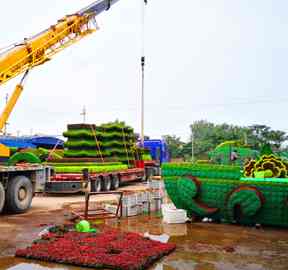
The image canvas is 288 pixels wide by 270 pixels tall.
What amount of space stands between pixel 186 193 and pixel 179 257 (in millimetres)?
3458

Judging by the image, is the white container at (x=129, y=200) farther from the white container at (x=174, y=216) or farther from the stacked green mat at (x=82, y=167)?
the stacked green mat at (x=82, y=167)

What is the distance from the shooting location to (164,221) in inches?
404

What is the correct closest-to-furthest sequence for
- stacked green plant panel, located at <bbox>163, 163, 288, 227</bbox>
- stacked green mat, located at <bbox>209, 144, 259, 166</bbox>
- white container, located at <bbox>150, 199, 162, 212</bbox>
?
stacked green plant panel, located at <bbox>163, 163, 288, 227</bbox>, white container, located at <bbox>150, 199, 162, 212</bbox>, stacked green mat, located at <bbox>209, 144, 259, 166</bbox>

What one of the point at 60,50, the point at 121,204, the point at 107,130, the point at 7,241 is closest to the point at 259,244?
the point at 121,204

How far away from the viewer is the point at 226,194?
9812 millimetres

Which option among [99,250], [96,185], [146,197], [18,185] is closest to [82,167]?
[96,185]

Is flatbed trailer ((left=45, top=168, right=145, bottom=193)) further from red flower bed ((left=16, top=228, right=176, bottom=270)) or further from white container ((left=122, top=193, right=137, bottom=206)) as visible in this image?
red flower bed ((left=16, top=228, right=176, bottom=270))

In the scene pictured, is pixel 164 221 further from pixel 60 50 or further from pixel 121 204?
pixel 60 50

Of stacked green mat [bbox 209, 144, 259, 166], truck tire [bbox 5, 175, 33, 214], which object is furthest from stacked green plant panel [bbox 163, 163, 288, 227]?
stacked green mat [bbox 209, 144, 259, 166]

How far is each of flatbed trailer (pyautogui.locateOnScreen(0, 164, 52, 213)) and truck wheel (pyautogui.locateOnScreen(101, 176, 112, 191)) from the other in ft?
17.5

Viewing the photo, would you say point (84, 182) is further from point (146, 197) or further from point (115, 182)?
point (146, 197)

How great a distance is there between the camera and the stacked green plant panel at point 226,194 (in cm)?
937

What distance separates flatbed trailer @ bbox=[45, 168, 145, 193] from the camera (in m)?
16.1

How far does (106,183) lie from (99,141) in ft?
7.55
